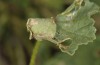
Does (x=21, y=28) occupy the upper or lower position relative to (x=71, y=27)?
lower

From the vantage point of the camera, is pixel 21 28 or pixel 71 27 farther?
pixel 21 28

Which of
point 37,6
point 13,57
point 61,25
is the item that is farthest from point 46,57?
point 61,25

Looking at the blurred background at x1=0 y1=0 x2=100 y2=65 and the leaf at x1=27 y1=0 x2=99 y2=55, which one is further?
the blurred background at x1=0 y1=0 x2=100 y2=65

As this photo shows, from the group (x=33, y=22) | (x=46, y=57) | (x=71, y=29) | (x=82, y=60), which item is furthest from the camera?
(x=46, y=57)

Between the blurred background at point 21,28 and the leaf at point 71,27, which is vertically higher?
the leaf at point 71,27

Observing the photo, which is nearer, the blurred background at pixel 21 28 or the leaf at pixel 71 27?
the leaf at pixel 71 27

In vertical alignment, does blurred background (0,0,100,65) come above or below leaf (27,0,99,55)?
below

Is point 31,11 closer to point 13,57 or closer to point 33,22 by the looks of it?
point 13,57

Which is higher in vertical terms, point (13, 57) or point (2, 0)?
point (2, 0)
